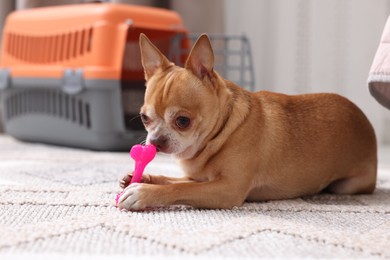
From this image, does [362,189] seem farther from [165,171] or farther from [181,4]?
[181,4]

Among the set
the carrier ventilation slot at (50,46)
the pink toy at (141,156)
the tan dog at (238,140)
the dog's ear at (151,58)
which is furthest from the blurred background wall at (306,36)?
the pink toy at (141,156)

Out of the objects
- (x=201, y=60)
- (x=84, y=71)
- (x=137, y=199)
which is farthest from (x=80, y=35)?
(x=137, y=199)

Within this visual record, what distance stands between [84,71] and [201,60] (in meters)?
1.06

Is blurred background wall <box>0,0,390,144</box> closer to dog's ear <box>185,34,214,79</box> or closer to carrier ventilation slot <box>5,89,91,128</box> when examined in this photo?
carrier ventilation slot <box>5,89,91,128</box>

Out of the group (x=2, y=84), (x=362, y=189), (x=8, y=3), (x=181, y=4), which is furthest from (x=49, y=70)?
(x=362, y=189)

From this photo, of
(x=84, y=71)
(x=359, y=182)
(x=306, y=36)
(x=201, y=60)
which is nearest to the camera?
(x=201, y=60)

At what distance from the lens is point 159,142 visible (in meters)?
1.17

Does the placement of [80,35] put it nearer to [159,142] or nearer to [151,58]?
[151,58]

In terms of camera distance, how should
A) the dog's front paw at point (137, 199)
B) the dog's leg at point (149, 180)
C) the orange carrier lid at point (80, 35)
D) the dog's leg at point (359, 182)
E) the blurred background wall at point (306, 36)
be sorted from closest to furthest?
the dog's front paw at point (137, 199), the dog's leg at point (149, 180), the dog's leg at point (359, 182), the orange carrier lid at point (80, 35), the blurred background wall at point (306, 36)

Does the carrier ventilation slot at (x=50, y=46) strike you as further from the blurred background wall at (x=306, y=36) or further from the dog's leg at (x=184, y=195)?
the dog's leg at (x=184, y=195)

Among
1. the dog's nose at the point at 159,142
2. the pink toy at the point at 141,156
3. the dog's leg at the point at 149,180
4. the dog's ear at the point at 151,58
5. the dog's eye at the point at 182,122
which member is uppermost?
the dog's ear at the point at 151,58

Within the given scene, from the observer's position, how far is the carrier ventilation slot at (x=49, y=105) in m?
2.25

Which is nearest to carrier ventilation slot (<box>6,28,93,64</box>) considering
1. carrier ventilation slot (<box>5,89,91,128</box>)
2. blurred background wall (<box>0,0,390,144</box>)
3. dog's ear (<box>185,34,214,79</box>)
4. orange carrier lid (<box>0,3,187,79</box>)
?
orange carrier lid (<box>0,3,187,79</box>)

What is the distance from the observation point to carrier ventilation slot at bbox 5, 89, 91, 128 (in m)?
2.25
